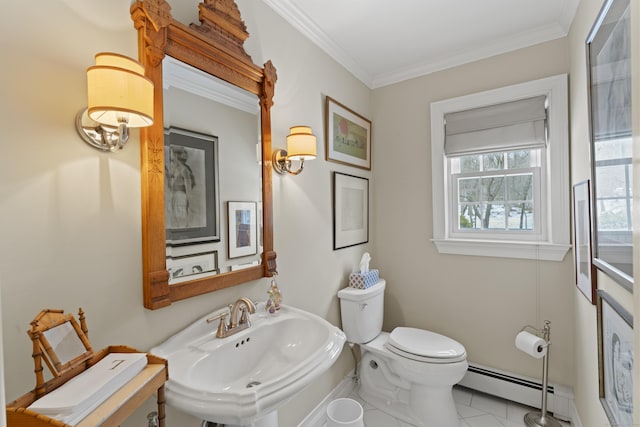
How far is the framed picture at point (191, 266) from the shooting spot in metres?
1.14

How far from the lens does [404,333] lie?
214cm

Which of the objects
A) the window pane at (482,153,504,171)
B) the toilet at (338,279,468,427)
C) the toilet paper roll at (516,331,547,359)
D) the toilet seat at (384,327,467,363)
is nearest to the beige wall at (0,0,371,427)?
the toilet at (338,279,468,427)

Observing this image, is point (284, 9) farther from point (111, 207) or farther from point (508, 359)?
point (508, 359)

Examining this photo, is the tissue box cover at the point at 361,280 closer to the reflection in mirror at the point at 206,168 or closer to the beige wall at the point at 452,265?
the beige wall at the point at 452,265

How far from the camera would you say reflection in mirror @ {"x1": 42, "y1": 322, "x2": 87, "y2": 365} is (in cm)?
75

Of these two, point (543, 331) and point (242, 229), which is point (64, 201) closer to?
point (242, 229)

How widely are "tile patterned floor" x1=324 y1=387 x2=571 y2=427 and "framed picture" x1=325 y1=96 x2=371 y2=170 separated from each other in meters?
1.75

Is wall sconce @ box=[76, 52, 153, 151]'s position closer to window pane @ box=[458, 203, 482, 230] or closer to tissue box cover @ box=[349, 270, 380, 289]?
tissue box cover @ box=[349, 270, 380, 289]

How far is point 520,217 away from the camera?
2170mm

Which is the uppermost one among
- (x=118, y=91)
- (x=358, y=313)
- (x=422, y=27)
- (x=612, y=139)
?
(x=422, y=27)

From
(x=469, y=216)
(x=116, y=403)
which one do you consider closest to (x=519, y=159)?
(x=469, y=216)

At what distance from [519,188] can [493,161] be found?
268mm

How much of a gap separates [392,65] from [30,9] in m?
2.19

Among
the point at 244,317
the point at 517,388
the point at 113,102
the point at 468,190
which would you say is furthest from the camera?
the point at 468,190
